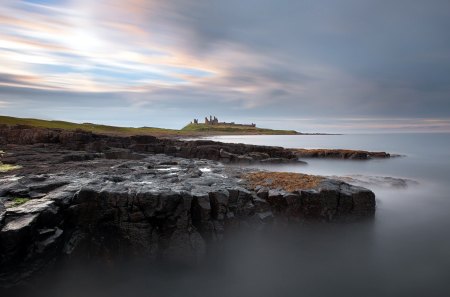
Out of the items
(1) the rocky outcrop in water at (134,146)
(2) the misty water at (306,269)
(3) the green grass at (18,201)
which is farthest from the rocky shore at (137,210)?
(1) the rocky outcrop in water at (134,146)

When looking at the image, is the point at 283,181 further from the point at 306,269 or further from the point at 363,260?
the point at 363,260

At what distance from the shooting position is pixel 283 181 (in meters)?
20.9

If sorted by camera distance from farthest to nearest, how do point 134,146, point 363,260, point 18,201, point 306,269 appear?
point 134,146
point 363,260
point 306,269
point 18,201

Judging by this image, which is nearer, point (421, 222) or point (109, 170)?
point (109, 170)

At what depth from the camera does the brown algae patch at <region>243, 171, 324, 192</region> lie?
65.7 ft

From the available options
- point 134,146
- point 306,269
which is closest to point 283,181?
point 306,269

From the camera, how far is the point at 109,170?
21.3m

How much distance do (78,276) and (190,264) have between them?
221 inches

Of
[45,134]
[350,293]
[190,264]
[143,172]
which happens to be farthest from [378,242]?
[45,134]

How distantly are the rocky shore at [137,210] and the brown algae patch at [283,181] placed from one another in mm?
72

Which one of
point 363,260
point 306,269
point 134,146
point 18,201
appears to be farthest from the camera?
point 134,146

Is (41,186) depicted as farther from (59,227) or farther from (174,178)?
(174,178)

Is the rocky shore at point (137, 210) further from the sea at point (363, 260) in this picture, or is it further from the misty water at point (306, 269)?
the sea at point (363, 260)

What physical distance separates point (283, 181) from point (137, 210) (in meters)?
10.6
